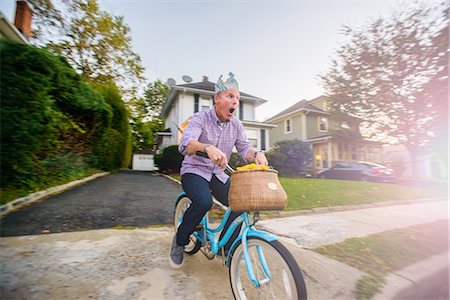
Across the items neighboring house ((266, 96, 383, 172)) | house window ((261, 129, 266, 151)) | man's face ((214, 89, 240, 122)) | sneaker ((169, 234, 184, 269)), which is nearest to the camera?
man's face ((214, 89, 240, 122))

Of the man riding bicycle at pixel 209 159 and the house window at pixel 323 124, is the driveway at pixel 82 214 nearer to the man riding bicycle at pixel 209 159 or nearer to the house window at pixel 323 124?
the man riding bicycle at pixel 209 159

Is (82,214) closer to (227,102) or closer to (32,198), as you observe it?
(32,198)

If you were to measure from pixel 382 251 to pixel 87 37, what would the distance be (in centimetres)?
2079

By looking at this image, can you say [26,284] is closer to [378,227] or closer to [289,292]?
[289,292]

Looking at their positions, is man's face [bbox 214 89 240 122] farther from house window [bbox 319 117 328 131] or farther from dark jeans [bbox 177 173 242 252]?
house window [bbox 319 117 328 131]

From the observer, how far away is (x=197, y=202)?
1.85 metres

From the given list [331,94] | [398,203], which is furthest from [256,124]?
[398,203]

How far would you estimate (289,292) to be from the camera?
1346 mm

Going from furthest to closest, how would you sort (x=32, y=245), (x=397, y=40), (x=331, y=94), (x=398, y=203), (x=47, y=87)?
(x=331, y=94) → (x=397, y=40) → (x=398, y=203) → (x=47, y=87) → (x=32, y=245)

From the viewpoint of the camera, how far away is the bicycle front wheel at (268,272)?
4.24ft

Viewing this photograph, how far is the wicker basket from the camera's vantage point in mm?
1436

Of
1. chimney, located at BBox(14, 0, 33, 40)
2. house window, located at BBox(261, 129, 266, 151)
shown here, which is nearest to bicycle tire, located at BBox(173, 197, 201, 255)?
chimney, located at BBox(14, 0, 33, 40)

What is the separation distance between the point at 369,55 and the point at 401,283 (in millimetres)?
16964

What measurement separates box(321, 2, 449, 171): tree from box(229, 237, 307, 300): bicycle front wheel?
57.0 ft
